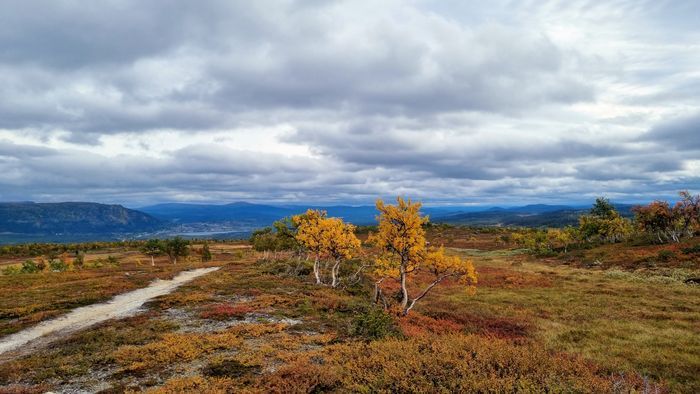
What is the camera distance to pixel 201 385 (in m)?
12.3

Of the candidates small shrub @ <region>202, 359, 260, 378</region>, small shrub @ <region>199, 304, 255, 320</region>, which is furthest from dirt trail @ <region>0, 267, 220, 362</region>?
small shrub @ <region>202, 359, 260, 378</region>

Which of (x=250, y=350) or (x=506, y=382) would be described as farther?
(x=250, y=350)

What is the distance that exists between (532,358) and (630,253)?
224 ft

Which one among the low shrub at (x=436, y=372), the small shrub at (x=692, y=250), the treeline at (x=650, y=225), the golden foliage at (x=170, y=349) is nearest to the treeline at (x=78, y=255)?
the golden foliage at (x=170, y=349)

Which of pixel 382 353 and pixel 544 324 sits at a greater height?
pixel 382 353

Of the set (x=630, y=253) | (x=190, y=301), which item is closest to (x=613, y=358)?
(x=190, y=301)

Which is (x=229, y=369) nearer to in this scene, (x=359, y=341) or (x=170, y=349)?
(x=170, y=349)

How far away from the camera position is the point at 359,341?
18109 mm

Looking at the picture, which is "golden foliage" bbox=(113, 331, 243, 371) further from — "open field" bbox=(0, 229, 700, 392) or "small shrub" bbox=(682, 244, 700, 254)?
"small shrub" bbox=(682, 244, 700, 254)

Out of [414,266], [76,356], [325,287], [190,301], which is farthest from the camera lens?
[325,287]

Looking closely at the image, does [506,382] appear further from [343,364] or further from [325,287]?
[325,287]

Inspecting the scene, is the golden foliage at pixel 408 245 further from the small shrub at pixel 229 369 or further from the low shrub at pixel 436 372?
the small shrub at pixel 229 369

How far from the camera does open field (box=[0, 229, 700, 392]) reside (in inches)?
497

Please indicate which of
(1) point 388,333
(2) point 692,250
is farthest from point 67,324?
(2) point 692,250
